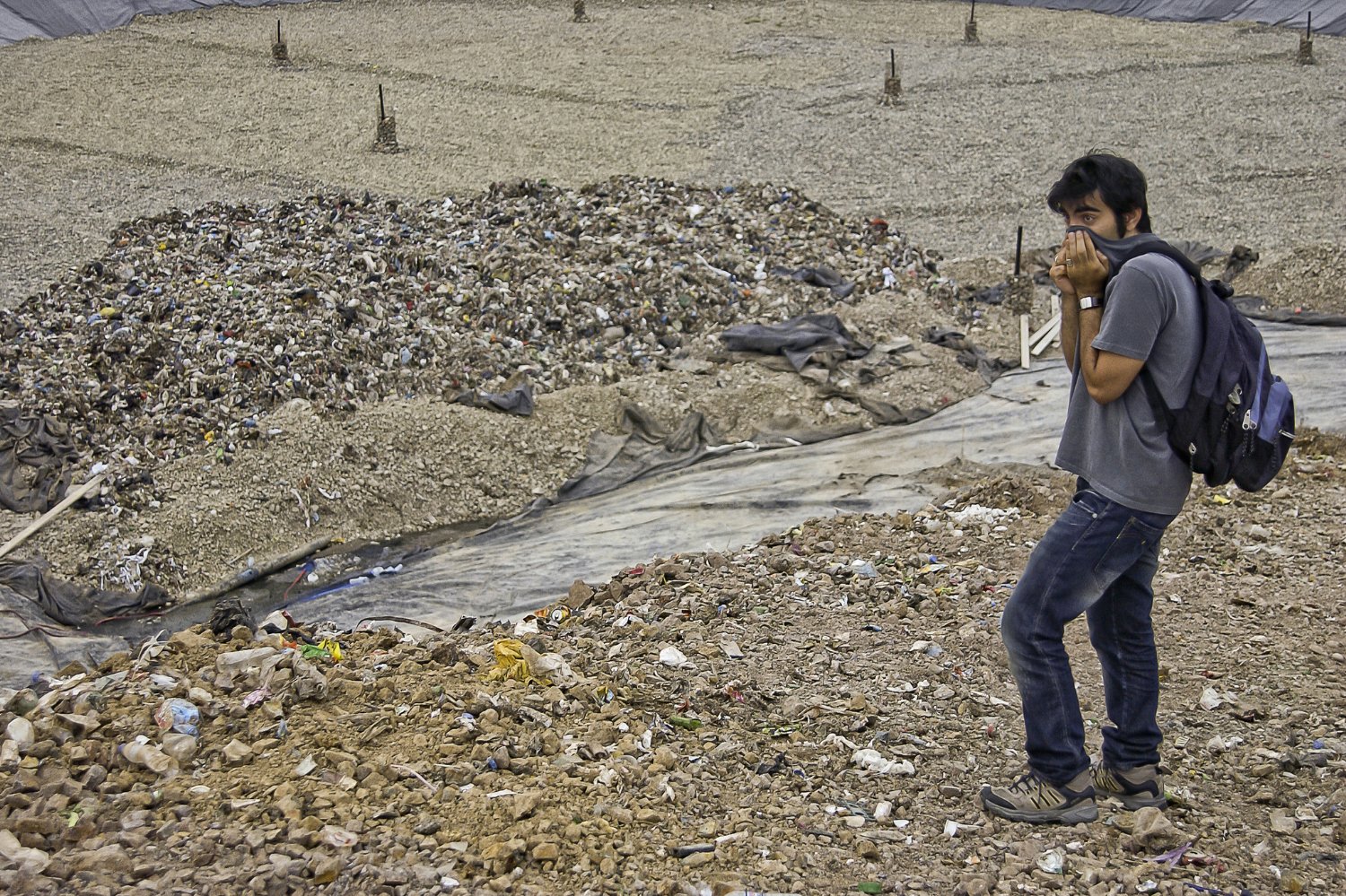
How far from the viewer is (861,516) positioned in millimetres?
6367

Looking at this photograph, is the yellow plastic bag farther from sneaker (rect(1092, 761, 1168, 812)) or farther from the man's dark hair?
the man's dark hair

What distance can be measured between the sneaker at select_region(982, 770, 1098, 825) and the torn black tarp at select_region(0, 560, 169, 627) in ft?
17.5

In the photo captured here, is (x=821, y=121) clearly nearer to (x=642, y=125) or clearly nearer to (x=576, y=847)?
(x=642, y=125)

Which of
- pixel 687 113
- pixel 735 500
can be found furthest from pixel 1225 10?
pixel 735 500

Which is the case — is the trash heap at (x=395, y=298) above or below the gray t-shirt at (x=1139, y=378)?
below

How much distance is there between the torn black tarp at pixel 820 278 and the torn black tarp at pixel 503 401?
275cm

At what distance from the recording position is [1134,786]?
3.07 metres

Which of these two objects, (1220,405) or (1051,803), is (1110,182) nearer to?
(1220,405)

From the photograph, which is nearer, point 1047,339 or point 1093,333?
point 1093,333

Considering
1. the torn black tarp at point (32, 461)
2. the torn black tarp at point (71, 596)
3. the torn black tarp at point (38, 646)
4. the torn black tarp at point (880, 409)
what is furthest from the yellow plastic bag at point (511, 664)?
the torn black tarp at point (880, 409)

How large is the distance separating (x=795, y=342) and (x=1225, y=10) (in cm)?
1370

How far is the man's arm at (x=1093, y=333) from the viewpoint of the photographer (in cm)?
271

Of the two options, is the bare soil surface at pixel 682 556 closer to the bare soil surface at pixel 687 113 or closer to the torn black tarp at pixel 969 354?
the bare soil surface at pixel 687 113

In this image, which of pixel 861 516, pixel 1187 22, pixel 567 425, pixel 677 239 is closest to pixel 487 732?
pixel 861 516
